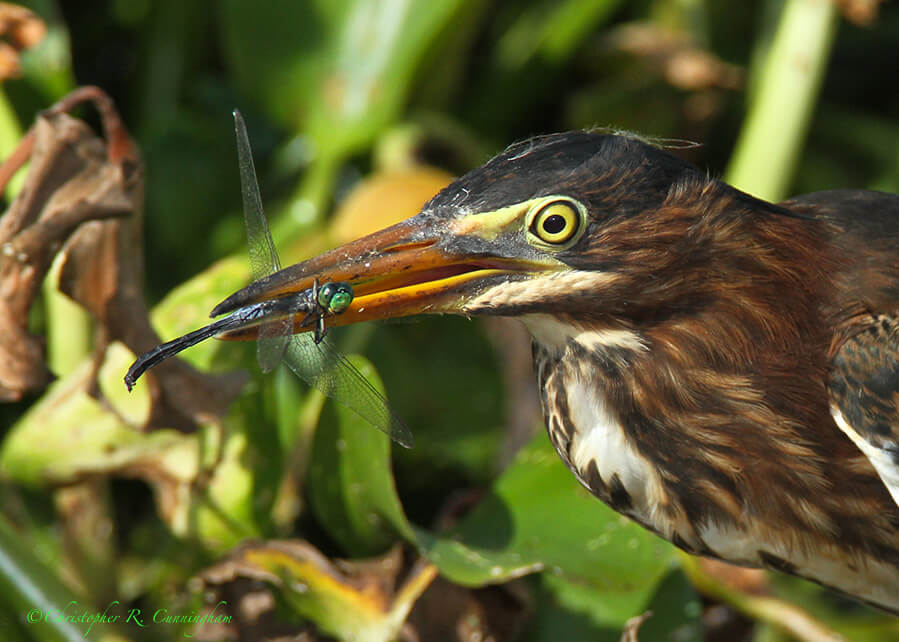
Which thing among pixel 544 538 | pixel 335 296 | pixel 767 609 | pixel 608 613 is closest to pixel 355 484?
pixel 544 538

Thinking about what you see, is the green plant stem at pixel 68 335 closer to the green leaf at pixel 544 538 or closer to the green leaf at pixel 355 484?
the green leaf at pixel 355 484

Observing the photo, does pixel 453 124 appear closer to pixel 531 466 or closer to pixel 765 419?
pixel 531 466

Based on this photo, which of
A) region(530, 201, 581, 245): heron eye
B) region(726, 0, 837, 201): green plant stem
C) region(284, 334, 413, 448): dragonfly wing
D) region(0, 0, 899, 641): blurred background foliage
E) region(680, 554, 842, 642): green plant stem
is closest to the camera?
region(530, 201, 581, 245): heron eye

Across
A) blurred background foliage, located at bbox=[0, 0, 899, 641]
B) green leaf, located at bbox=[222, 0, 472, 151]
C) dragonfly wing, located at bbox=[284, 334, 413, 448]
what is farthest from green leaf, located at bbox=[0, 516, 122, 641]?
green leaf, located at bbox=[222, 0, 472, 151]

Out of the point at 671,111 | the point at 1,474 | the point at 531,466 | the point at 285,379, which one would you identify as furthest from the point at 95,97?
the point at 671,111

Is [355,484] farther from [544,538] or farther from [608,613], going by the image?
[608,613]

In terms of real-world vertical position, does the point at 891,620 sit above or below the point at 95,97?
below

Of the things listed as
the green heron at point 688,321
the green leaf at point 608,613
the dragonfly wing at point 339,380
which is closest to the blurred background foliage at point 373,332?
the green leaf at point 608,613

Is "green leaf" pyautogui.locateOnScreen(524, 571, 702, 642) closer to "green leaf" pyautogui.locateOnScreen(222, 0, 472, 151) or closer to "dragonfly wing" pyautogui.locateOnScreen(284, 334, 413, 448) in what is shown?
"dragonfly wing" pyautogui.locateOnScreen(284, 334, 413, 448)
